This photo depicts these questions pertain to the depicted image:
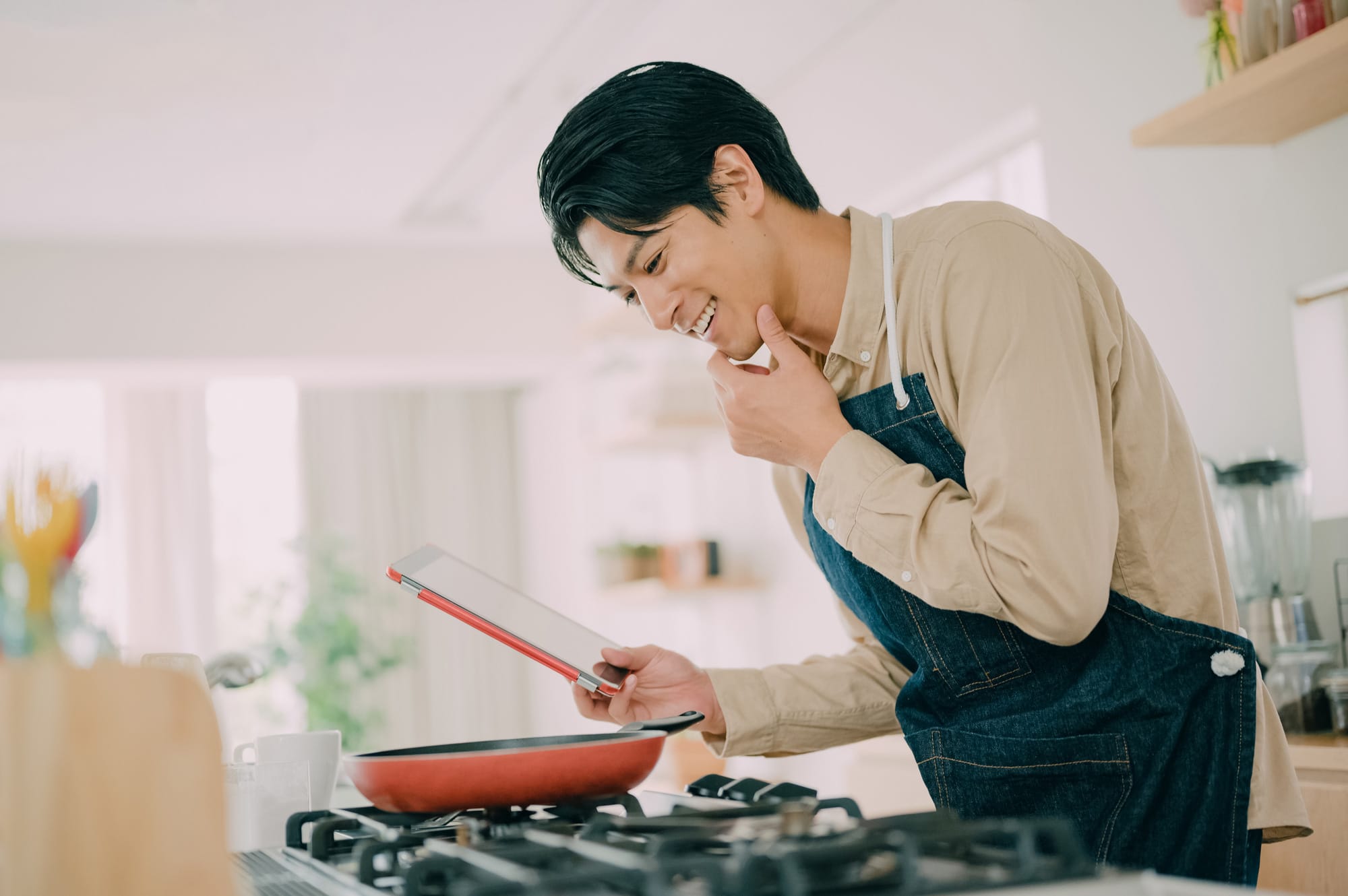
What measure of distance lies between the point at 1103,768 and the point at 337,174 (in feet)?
12.9

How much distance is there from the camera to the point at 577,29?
11.4 ft

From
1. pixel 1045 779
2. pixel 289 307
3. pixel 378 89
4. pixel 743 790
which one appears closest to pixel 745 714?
pixel 743 790

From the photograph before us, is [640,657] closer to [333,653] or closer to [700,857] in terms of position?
[700,857]

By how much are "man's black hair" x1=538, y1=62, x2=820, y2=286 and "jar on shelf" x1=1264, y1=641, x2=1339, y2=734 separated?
4.28 feet

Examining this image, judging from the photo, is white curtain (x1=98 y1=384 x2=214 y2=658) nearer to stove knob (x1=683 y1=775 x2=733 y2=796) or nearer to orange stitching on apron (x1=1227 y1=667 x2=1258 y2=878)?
stove knob (x1=683 y1=775 x2=733 y2=796)

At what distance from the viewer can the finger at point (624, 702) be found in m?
1.31

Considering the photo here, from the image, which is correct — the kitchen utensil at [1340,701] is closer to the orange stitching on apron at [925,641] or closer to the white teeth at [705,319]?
the orange stitching on apron at [925,641]

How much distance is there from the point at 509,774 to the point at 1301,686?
1566mm

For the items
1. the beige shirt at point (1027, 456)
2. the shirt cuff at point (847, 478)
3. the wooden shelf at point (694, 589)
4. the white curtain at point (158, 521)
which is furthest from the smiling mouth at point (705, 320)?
the white curtain at point (158, 521)

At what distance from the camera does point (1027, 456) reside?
39.6 inches

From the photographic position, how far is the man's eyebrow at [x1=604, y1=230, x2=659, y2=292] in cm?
127

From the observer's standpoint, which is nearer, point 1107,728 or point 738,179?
point 1107,728

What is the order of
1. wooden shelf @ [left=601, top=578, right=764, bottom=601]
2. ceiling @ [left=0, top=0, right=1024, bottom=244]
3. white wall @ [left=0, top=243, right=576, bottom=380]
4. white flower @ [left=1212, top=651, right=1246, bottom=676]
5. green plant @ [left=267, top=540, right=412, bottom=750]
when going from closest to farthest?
white flower @ [left=1212, top=651, right=1246, bottom=676]
ceiling @ [left=0, top=0, right=1024, bottom=244]
wooden shelf @ [left=601, top=578, right=764, bottom=601]
white wall @ [left=0, top=243, right=576, bottom=380]
green plant @ [left=267, top=540, right=412, bottom=750]

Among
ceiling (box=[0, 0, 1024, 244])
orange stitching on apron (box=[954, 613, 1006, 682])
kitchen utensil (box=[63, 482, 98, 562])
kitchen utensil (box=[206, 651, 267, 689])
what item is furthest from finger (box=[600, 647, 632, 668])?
ceiling (box=[0, 0, 1024, 244])
